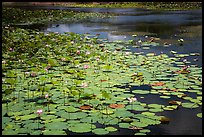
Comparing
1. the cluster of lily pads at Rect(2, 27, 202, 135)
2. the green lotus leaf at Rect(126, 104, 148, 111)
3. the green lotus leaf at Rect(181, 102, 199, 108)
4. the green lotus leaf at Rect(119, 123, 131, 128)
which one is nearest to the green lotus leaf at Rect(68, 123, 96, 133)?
the cluster of lily pads at Rect(2, 27, 202, 135)

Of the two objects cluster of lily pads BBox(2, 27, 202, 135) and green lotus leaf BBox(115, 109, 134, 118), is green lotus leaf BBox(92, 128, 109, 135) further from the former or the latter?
green lotus leaf BBox(115, 109, 134, 118)

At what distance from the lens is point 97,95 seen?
4941 millimetres

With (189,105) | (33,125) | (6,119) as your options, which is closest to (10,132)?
(33,125)

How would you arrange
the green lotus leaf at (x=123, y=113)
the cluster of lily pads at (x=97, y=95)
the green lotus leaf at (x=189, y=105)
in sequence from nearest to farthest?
the cluster of lily pads at (x=97, y=95)
the green lotus leaf at (x=123, y=113)
the green lotus leaf at (x=189, y=105)

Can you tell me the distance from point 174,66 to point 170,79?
3.53ft

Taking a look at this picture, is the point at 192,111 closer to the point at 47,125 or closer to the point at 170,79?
the point at 170,79

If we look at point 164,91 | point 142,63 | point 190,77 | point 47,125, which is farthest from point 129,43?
point 47,125

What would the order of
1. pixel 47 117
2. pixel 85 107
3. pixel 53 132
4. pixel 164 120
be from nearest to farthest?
1. pixel 53 132
2. pixel 164 120
3. pixel 47 117
4. pixel 85 107

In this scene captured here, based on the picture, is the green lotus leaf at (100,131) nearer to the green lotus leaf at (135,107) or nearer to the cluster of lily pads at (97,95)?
the cluster of lily pads at (97,95)

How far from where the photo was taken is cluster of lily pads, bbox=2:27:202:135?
12.8 feet

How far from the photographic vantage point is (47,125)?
385 cm

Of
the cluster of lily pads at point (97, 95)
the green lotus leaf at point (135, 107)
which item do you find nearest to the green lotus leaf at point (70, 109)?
the cluster of lily pads at point (97, 95)

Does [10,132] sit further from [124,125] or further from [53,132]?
[124,125]

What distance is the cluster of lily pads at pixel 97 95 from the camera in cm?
390
